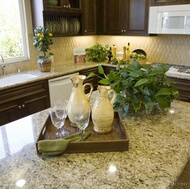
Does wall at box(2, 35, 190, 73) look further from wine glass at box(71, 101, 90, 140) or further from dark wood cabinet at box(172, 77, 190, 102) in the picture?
wine glass at box(71, 101, 90, 140)

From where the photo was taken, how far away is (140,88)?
1420 mm

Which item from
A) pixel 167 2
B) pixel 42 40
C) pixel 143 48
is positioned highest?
pixel 167 2

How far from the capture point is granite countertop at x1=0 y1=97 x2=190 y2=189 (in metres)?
0.88

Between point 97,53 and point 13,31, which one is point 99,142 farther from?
point 97,53

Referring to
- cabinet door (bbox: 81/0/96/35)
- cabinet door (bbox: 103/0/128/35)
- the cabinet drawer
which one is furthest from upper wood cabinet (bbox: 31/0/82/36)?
the cabinet drawer

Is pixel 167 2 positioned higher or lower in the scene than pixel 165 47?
higher

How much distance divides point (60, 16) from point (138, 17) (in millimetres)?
1315

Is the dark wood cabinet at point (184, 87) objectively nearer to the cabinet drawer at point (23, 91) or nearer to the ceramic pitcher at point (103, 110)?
the cabinet drawer at point (23, 91)

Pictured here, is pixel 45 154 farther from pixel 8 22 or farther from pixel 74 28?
pixel 74 28

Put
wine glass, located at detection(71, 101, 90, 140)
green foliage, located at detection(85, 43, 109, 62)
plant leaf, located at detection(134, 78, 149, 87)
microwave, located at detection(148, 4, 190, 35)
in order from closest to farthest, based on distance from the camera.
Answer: wine glass, located at detection(71, 101, 90, 140) < plant leaf, located at detection(134, 78, 149, 87) < microwave, located at detection(148, 4, 190, 35) < green foliage, located at detection(85, 43, 109, 62)

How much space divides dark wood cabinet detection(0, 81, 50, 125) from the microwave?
6.25ft

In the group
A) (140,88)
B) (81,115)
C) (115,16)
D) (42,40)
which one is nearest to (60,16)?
(42,40)

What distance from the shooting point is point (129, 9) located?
141 inches

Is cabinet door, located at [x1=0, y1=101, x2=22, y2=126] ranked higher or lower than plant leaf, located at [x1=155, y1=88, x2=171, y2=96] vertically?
lower
